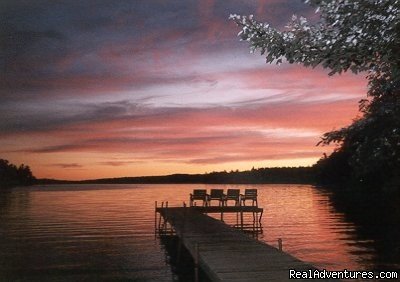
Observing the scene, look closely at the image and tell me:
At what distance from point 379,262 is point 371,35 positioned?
1098cm

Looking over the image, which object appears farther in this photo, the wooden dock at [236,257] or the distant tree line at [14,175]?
the distant tree line at [14,175]

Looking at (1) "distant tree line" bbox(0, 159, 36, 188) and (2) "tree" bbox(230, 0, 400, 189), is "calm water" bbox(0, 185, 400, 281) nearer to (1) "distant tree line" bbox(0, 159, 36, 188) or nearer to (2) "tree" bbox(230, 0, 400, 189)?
(2) "tree" bbox(230, 0, 400, 189)

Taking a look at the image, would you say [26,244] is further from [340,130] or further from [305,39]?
[305,39]

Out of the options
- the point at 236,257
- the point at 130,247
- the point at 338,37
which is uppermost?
the point at 338,37

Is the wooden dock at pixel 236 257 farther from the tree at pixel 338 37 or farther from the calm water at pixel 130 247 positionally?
the tree at pixel 338 37

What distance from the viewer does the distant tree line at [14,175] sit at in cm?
14382

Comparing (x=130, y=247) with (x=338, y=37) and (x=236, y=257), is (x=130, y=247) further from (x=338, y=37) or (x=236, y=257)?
(x=338, y=37)

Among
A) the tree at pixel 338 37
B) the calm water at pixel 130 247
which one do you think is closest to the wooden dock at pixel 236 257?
the calm water at pixel 130 247

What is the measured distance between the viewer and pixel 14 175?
534ft

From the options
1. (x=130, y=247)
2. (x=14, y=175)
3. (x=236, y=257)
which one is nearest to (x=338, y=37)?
(x=236, y=257)

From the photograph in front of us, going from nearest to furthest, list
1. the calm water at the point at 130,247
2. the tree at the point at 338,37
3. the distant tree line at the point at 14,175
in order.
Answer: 1. the tree at the point at 338,37
2. the calm water at the point at 130,247
3. the distant tree line at the point at 14,175

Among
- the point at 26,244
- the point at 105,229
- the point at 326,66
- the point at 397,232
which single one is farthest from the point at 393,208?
the point at 326,66

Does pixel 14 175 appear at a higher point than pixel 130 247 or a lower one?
higher

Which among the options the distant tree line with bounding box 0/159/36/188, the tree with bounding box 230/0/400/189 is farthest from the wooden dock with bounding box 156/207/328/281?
the distant tree line with bounding box 0/159/36/188
